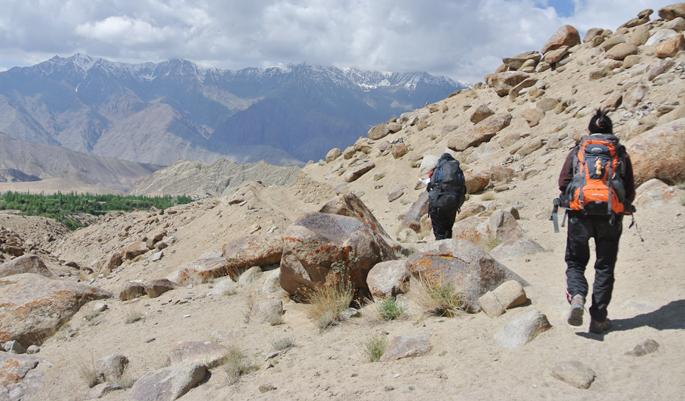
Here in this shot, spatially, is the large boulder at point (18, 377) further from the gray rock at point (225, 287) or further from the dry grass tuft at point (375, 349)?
the dry grass tuft at point (375, 349)

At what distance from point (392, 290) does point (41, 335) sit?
6.70 meters

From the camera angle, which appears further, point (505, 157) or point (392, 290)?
point (505, 157)

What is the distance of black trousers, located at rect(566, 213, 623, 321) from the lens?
19.3 ft

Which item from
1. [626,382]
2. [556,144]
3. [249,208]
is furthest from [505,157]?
[626,382]

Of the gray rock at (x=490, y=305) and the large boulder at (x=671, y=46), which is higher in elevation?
the large boulder at (x=671, y=46)

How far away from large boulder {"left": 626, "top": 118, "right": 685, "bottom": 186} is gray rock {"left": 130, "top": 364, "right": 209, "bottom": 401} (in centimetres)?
969

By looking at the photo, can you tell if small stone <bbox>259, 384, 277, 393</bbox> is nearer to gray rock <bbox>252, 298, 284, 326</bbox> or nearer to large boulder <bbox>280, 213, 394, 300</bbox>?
gray rock <bbox>252, 298, 284, 326</bbox>

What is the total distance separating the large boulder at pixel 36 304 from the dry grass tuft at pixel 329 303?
546cm

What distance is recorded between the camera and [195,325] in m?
9.57

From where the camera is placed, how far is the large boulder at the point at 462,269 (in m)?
7.59

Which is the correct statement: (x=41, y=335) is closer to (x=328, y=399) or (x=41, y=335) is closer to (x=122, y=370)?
(x=122, y=370)

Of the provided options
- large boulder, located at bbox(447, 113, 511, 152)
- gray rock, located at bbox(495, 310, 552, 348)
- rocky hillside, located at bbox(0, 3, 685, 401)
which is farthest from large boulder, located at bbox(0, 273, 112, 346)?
large boulder, located at bbox(447, 113, 511, 152)

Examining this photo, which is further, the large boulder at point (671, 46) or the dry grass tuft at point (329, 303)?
the large boulder at point (671, 46)

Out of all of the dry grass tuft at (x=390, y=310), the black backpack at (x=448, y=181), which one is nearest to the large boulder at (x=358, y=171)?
the black backpack at (x=448, y=181)
